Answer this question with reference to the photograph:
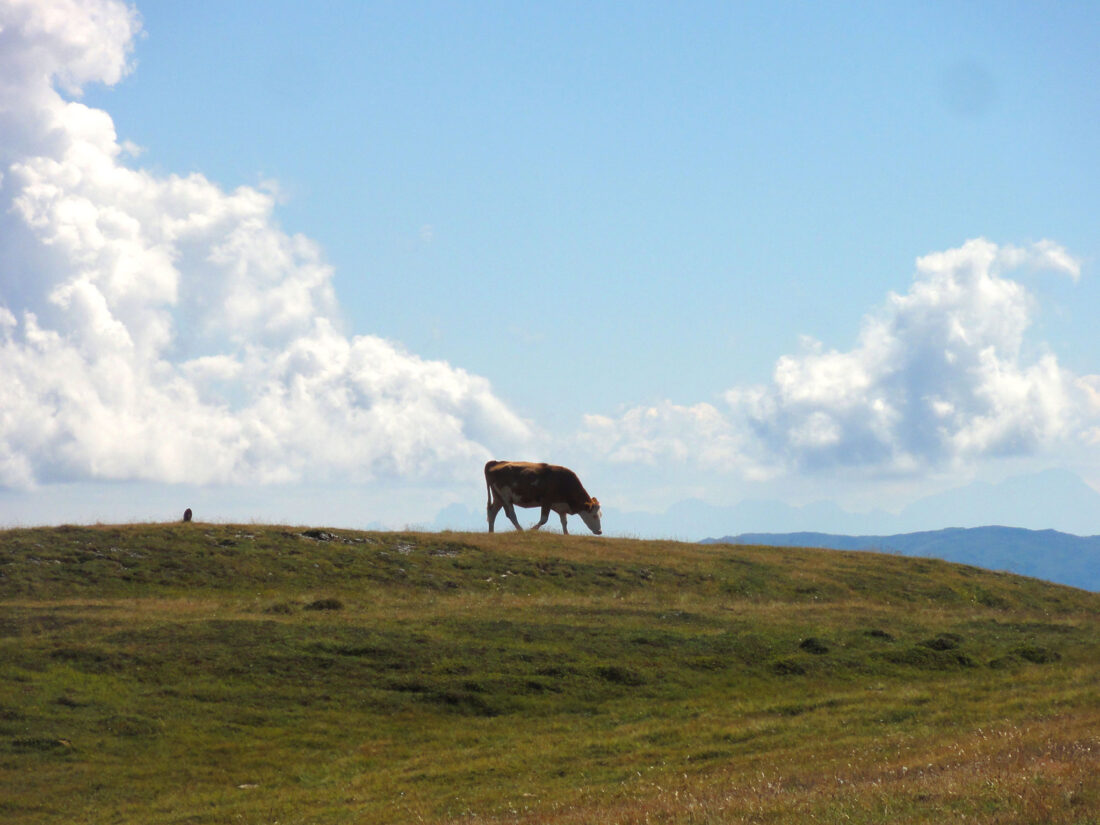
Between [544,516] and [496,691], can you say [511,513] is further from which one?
[496,691]

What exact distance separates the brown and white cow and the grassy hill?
7.98m

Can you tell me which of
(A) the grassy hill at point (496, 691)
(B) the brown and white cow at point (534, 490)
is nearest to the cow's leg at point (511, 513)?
(B) the brown and white cow at point (534, 490)

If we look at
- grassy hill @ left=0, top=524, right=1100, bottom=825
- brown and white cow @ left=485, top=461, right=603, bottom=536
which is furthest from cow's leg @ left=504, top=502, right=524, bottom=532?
grassy hill @ left=0, top=524, right=1100, bottom=825

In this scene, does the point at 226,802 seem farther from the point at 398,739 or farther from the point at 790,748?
the point at 790,748

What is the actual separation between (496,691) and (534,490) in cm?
2627

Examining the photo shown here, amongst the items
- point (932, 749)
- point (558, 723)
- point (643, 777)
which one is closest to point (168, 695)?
point (558, 723)

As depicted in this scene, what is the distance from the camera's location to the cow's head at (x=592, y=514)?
170 feet

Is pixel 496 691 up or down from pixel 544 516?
down

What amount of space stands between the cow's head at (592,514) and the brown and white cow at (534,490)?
83 mm

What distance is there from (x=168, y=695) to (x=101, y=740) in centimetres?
255

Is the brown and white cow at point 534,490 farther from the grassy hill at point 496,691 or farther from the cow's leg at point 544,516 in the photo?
the grassy hill at point 496,691

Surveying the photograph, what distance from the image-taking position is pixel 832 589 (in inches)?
1678

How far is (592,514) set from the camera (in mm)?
52156

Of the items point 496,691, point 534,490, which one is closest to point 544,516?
point 534,490
